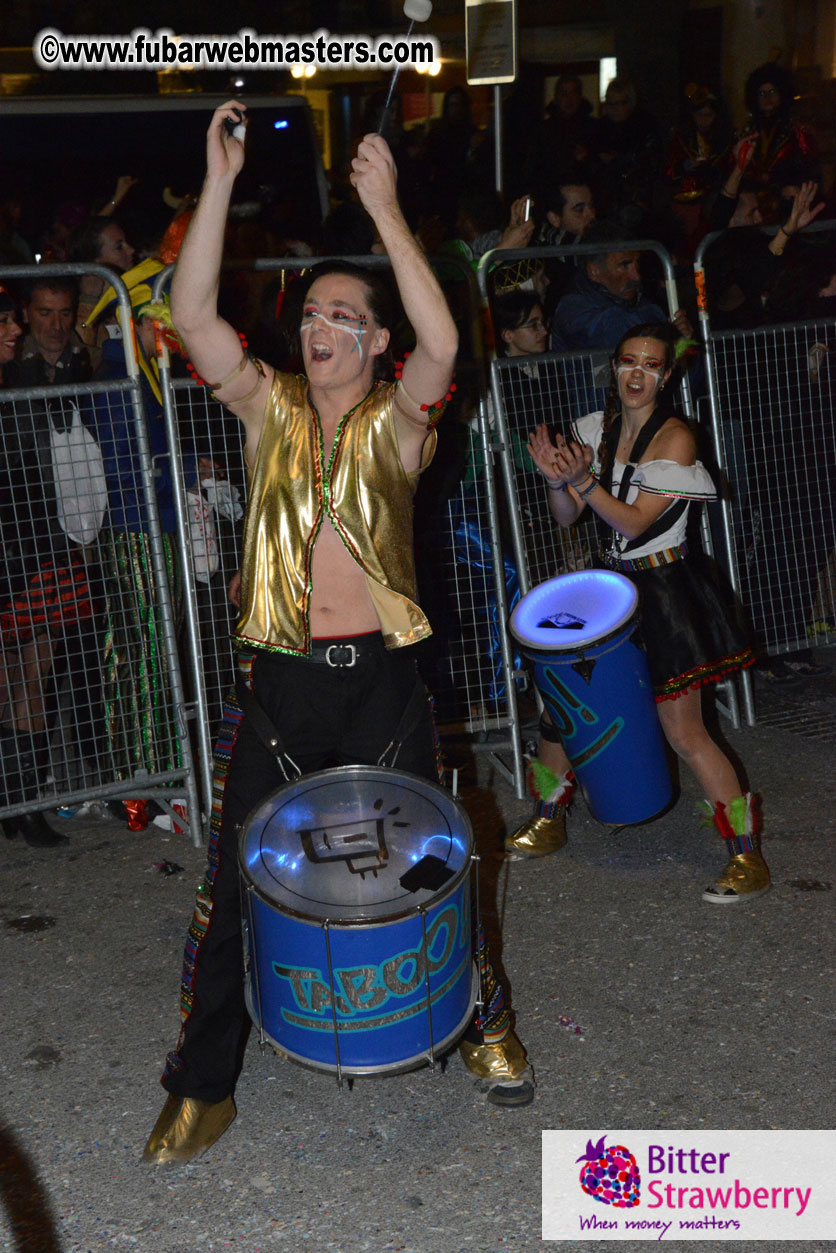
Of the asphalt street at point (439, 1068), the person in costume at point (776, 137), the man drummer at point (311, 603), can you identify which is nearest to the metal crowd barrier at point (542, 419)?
the asphalt street at point (439, 1068)

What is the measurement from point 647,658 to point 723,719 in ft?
5.50

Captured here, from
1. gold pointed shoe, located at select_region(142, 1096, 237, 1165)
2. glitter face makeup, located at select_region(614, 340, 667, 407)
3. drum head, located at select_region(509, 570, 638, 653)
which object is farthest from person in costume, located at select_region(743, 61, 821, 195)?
gold pointed shoe, located at select_region(142, 1096, 237, 1165)

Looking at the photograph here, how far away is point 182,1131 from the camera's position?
302cm

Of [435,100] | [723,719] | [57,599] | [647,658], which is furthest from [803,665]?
[435,100]

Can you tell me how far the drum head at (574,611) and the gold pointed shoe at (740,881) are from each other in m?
0.95

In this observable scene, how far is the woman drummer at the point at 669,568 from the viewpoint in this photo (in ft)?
13.9

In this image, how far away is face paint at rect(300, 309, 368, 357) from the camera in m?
2.99

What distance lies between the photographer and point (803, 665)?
20.8 feet

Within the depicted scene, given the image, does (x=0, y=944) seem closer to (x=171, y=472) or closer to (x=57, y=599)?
(x=57, y=599)

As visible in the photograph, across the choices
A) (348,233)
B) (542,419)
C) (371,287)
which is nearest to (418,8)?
(371,287)

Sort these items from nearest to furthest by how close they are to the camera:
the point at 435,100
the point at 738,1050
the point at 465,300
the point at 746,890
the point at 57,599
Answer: the point at 738,1050 → the point at 746,890 → the point at 57,599 → the point at 465,300 → the point at 435,100

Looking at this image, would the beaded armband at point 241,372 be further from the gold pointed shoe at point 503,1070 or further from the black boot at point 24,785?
the black boot at point 24,785

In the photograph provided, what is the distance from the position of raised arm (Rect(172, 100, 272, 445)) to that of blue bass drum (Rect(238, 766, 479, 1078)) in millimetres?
951

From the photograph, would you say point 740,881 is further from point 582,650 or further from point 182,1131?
point 182,1131
